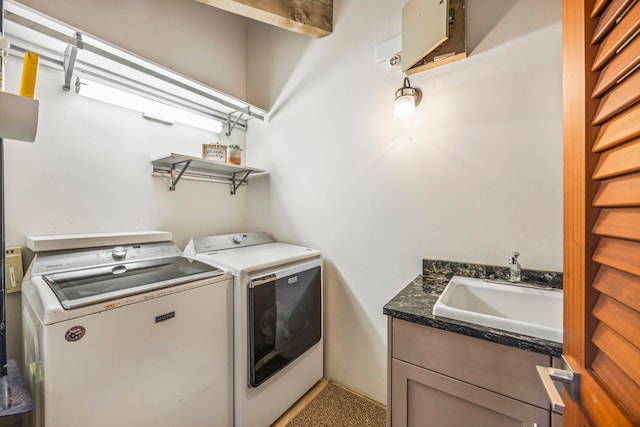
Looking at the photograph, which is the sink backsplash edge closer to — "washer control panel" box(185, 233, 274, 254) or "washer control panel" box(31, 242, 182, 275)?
"washer control panel" box(185, 233, 274, 254)

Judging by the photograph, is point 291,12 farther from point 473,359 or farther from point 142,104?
point 473,359

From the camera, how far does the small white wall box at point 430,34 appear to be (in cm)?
128

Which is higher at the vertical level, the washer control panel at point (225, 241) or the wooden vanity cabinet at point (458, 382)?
the washer control panel at point (225, 241)

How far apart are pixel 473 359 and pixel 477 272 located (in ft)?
1.96

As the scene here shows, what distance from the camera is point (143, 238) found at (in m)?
1.64

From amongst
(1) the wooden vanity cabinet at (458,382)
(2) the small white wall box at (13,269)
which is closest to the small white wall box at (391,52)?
(1) the wooden vanity cabinet at (458,382)

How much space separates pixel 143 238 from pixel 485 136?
2110 mm

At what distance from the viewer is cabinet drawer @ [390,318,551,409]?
823 mm

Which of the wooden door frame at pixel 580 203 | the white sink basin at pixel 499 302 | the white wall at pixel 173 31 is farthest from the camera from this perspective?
the white wall at pixel 173 31

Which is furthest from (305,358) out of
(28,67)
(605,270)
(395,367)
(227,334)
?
(28,67)

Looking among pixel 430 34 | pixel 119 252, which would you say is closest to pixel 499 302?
pixel 430 34

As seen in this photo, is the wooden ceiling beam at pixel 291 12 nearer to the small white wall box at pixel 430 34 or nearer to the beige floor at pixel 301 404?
the small white wall box at pixel 430 34

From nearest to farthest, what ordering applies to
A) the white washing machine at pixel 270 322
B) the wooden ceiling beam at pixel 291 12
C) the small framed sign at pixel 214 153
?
the white washing machine at pixel 270 322 < the wooden ceiling beam at pixel 291 12 < the small framed sign at pixel 214 153

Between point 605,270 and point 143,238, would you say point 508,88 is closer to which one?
point 605,270
